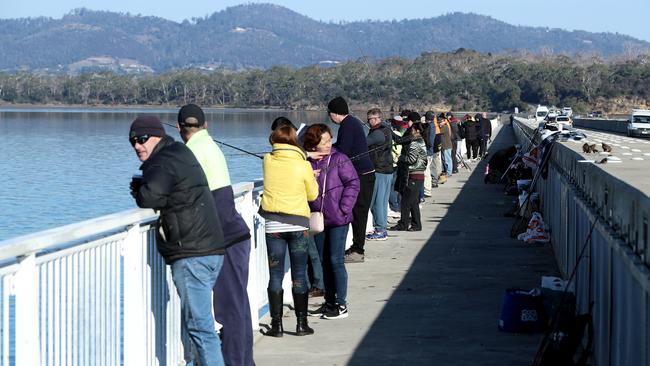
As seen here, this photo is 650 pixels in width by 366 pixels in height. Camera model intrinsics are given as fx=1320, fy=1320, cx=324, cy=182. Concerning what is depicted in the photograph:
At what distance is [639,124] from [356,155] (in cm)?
5548

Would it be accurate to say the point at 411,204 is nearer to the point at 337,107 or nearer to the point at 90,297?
the point at 337,107

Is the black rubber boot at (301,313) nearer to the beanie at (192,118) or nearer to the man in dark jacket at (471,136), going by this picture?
the beanie at (192,118)

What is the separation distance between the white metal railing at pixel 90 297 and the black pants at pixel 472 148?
1461 inches

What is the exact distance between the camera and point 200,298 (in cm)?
779

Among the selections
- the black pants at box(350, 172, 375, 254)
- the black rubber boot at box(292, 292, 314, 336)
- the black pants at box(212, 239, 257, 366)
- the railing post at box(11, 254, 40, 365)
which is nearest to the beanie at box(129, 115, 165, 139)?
the black pants at box(212, 239, 257, 366)

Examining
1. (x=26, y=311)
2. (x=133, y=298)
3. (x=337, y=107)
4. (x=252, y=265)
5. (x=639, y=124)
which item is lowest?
(x=639, y=124)

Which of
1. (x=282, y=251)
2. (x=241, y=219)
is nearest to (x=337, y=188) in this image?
(x=282, y=251)

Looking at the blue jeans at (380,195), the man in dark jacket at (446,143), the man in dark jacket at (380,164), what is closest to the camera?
the man in dark jacket at (380,164)

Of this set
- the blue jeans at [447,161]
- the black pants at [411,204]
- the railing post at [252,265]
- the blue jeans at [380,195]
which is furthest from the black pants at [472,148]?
the railing post at [252,265]

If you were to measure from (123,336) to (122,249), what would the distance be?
574 mm

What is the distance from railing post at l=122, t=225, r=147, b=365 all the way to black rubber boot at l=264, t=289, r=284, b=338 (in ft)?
8.81

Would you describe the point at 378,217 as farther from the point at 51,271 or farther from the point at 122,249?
the point at 51,271

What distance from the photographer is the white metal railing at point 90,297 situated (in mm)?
6090

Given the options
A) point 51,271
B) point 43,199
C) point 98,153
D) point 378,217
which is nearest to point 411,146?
point 378,217
